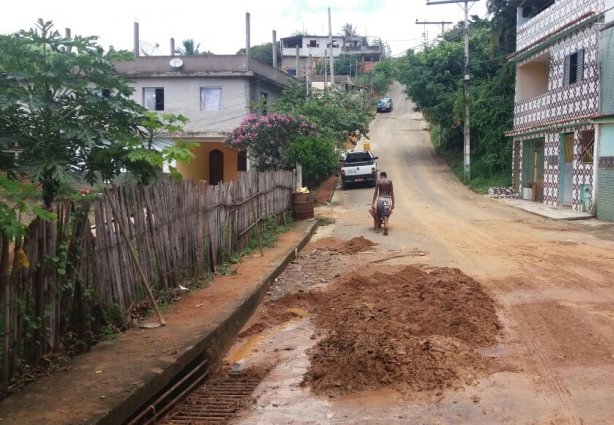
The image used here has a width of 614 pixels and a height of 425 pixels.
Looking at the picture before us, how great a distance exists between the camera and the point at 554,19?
22938mm

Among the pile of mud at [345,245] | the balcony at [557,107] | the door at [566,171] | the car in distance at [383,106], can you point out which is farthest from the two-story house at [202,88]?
the car in distance at [383,106]

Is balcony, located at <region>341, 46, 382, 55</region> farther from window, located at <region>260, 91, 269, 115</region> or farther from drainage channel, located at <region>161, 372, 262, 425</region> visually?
drainage channel, located at <region>161, 372, 262, 425</region>

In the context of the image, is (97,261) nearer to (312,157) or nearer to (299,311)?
(299,311)

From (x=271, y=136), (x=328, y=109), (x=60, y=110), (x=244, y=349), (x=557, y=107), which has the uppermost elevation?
(x=328, y=109)

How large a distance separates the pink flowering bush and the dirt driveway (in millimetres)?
9984

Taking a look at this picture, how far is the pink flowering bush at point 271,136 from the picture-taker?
930 inches

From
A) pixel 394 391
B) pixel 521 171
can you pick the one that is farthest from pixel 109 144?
pixel 521 171

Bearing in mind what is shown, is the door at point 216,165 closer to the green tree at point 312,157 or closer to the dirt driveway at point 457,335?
the green tree at point 312,157

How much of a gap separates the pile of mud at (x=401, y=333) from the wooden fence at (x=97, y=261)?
2014 mm

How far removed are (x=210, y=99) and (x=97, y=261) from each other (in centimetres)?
2480

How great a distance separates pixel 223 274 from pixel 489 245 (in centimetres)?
624

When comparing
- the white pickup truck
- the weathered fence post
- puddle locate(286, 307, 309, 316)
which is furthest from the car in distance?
the weathered fence post

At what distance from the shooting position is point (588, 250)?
12.5 m

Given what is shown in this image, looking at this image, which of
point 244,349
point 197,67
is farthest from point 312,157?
point 244,349
